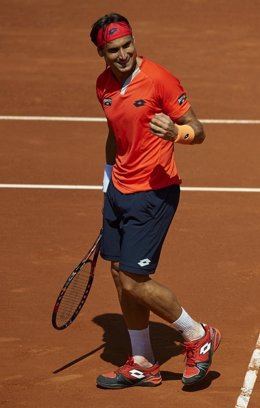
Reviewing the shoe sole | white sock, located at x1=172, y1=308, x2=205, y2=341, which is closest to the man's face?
white sock, located at x1=172, y1=308, x2=205, y2=341

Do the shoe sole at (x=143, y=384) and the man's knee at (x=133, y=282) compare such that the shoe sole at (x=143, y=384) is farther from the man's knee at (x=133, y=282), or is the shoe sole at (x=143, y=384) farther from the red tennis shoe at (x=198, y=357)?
the man's knee at (x=133, y=282)

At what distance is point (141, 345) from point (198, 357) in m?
0.45

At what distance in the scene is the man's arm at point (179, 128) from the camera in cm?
855

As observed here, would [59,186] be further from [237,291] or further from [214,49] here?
[214,49]

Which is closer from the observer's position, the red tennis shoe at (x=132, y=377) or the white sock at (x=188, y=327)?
the white sock at (x=188, y=327)

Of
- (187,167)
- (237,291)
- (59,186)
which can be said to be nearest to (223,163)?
(187,167)

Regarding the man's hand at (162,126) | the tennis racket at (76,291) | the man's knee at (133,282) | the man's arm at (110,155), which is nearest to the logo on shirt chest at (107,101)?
the man's arm at (110,155)

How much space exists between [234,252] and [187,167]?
2684 millimetres

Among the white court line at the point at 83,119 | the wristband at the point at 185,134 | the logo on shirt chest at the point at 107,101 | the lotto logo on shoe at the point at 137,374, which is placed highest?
the logo on shirt chest at the point at 107,101

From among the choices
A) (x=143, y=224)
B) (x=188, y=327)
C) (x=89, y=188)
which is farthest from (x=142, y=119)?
(x=89, y=188)

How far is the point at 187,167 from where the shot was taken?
1453cm

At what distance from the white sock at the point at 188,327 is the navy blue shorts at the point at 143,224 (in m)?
0.46

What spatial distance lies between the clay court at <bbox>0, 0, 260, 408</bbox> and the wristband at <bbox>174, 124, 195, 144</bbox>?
1.90m

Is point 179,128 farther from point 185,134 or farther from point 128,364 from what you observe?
point 128,364
